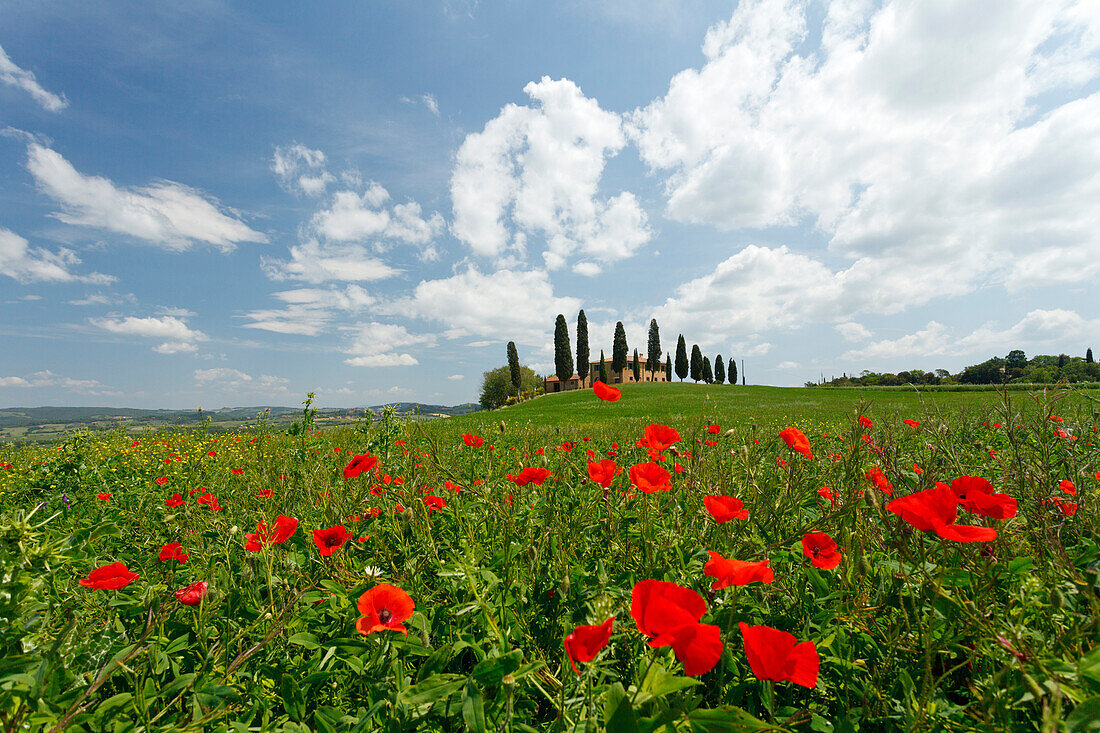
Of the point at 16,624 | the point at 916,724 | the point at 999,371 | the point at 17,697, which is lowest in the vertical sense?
the point at 916,724

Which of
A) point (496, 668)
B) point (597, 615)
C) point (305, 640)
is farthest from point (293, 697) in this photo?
point (597, 615)

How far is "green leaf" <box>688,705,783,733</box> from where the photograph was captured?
69 cm

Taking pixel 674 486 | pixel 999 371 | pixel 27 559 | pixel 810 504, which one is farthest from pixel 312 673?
pixel 999 371

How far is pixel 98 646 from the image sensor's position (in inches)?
42.1

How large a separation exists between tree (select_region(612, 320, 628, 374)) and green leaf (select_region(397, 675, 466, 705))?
5458 cm

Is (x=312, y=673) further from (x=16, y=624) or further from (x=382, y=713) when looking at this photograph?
(x=16, y=624)

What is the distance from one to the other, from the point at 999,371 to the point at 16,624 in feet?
11.0

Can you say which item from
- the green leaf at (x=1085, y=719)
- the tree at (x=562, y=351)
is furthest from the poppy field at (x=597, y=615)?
the tree at (x=562, y=351)

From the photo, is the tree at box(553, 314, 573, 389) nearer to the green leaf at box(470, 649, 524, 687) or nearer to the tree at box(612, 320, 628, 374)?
the tree at box(612, 320, 628, 374)

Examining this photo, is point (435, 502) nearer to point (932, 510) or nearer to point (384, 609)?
point (384, 609)

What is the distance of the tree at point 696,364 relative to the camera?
63281mm

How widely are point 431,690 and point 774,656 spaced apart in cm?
69

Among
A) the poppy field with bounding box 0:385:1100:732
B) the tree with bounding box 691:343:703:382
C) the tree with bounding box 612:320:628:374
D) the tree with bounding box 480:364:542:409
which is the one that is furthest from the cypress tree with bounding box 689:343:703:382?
the poppy field with bounding box 0:385:1100:732

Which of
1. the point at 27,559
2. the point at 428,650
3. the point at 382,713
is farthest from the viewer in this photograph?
the point at 428,650
